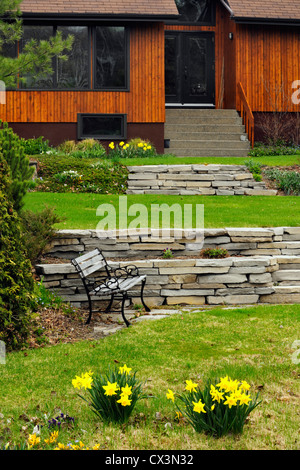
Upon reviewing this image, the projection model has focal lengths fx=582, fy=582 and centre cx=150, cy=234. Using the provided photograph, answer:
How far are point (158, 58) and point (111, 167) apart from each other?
19.0 ft

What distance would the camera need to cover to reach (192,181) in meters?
13.3

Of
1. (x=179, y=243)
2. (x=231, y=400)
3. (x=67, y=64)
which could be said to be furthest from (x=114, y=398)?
(x=67, y=64)

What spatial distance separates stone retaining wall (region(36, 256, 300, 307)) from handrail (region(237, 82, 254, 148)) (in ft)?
35.2

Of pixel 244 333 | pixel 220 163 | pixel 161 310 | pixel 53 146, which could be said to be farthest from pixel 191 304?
pixel 53 146

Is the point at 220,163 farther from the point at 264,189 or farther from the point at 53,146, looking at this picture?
the point at 53,146

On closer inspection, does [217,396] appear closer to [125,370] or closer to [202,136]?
[125,370]

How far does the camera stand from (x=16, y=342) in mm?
5684

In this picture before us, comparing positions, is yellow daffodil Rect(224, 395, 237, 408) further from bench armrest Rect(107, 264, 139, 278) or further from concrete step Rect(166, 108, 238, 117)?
concrete step Rect(166, 108, 238, 117)

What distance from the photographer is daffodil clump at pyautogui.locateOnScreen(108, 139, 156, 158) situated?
16359 mm

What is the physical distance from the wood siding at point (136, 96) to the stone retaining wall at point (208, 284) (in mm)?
11002

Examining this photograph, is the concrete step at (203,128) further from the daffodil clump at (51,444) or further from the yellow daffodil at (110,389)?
the daffodil clump at (51,444)

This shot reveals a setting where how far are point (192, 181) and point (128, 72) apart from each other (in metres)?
6.18

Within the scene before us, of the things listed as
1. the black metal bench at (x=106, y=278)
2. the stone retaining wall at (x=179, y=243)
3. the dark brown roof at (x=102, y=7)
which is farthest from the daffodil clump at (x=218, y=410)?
the dark brown roof at (x=102, y=7)

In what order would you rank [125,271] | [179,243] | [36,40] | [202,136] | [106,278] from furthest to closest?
[202,136] → [36,40] → [179,243] → [125,271] → [106,278]
